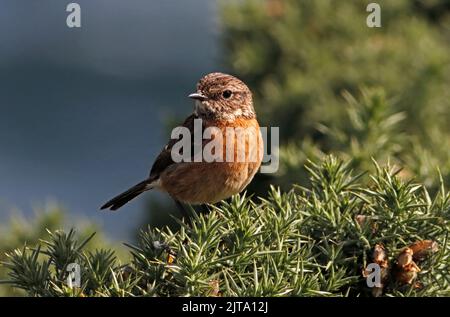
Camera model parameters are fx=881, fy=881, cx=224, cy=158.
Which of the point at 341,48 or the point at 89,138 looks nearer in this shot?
the point at 341,48

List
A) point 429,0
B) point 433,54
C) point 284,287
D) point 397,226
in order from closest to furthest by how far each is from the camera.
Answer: point 284,287 → point 397,226 → point 433,54 → point 429,0

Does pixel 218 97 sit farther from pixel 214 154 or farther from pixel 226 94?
pixel 214 154

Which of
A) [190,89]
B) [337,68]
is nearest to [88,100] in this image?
[190,89]

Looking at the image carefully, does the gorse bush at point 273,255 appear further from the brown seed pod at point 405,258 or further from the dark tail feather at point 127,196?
the dark tail feather at point 127,196

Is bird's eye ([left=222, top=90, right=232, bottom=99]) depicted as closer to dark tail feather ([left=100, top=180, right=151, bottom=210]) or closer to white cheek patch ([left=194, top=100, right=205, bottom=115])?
white cheek patch ([left=194, top=100, right=205, bottom=115])

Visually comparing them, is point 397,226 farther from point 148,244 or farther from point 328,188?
point 148,244

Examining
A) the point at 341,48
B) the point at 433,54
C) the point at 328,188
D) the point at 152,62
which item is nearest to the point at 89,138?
the point at 152,62
